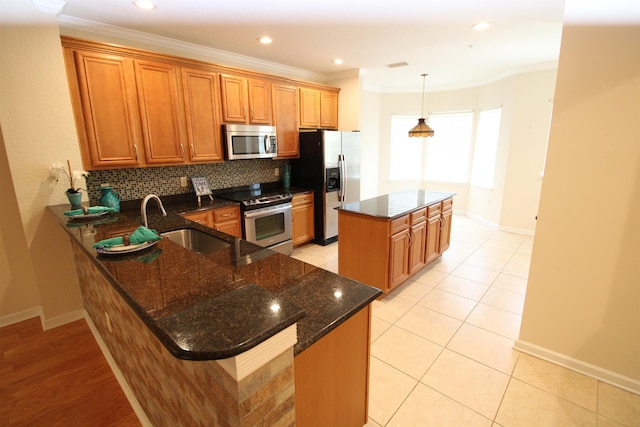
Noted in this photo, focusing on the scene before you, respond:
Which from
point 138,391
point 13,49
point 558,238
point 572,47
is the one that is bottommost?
point 138,391

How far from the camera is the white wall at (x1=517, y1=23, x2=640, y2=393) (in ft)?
5.74

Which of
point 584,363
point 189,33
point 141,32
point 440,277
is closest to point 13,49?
point 141,32

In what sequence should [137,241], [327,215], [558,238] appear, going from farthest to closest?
[327,215] < [558,238] < [137,241]

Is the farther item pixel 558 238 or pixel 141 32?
pixel 141 32

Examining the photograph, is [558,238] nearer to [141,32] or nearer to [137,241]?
[137,241]

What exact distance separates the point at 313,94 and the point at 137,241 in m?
3.73

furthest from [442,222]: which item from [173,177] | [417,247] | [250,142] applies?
[173,177]

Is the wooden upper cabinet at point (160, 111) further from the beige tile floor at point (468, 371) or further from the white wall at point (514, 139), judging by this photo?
the white wall at point (514, 139)

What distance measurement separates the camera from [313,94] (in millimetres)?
4578

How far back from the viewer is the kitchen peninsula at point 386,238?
290 cm

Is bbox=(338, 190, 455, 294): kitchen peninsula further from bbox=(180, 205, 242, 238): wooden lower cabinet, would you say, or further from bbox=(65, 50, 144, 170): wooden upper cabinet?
bbox=(65, 50, 144, 170): wooden upper cabinet

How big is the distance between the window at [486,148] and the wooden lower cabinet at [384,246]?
9.41 ft

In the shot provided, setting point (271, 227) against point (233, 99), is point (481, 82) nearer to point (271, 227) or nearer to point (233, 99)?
point (233, 99)

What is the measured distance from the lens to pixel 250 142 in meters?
3.85
